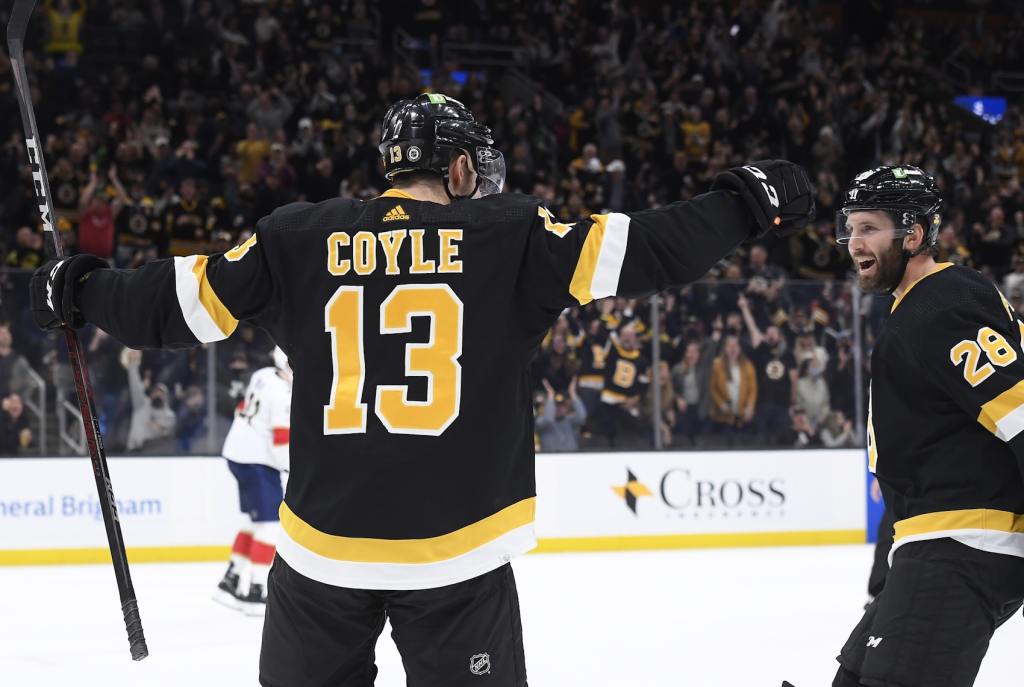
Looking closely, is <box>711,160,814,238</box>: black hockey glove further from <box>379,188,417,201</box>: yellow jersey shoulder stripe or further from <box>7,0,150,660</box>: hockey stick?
<box>7,0,150,660</box>: hockey stick

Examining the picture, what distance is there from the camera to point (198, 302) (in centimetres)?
218

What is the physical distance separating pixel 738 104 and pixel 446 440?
1224cm

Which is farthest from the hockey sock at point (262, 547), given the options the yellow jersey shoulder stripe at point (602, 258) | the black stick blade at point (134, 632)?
the yellow jersey shoulder stripe at point (602, 258)

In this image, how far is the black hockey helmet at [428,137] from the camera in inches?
87.5

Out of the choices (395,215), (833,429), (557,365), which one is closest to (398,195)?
(395,215)

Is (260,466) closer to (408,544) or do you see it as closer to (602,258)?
(408,544)

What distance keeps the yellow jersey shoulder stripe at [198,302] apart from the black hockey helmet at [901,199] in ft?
4.89

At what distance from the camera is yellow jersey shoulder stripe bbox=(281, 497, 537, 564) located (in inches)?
82.7

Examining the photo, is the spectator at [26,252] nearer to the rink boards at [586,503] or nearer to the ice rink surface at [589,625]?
the rink boards at [586,503]

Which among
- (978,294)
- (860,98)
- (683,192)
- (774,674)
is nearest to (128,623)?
(978,294)

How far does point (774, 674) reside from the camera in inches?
187

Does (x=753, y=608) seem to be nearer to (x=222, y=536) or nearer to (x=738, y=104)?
(x=222, y=536)

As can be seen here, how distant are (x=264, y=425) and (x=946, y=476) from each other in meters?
4.03

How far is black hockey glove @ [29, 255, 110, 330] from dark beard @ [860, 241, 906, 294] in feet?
5.46
